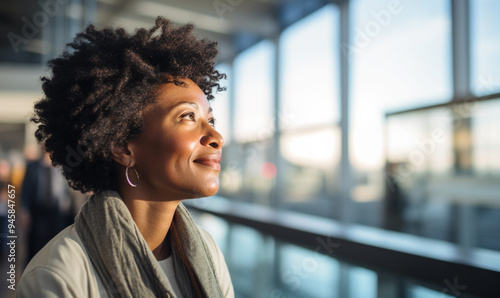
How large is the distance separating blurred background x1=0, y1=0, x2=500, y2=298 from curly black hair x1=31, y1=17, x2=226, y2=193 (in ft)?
0.64

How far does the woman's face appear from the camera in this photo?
116 cm

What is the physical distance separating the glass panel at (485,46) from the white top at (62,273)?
4.35 m

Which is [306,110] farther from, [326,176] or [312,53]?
[326,176]

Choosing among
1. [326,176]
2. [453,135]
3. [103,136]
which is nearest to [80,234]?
[103,136]

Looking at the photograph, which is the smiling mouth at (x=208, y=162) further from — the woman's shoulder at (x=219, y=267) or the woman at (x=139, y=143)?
the woman's shoulder at (x=219, y=267)

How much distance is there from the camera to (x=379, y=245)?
4.65m

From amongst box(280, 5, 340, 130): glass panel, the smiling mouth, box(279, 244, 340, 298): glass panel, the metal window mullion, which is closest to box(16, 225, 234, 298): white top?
the smiling mouth

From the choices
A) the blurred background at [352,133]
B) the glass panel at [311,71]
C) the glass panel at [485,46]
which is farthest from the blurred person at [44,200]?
the glass panel at [311,71]

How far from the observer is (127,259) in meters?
1.02

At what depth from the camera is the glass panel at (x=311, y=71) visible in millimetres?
7152

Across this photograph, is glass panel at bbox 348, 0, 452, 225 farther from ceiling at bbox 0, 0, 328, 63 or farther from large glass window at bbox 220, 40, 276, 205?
large glass window at bbox 220, 40, 276, 205

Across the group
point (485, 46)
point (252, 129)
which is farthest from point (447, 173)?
point (252, 129)

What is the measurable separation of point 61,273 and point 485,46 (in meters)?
4.83

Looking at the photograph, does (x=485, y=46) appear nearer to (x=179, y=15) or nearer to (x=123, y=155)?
(x=123, y=155)
